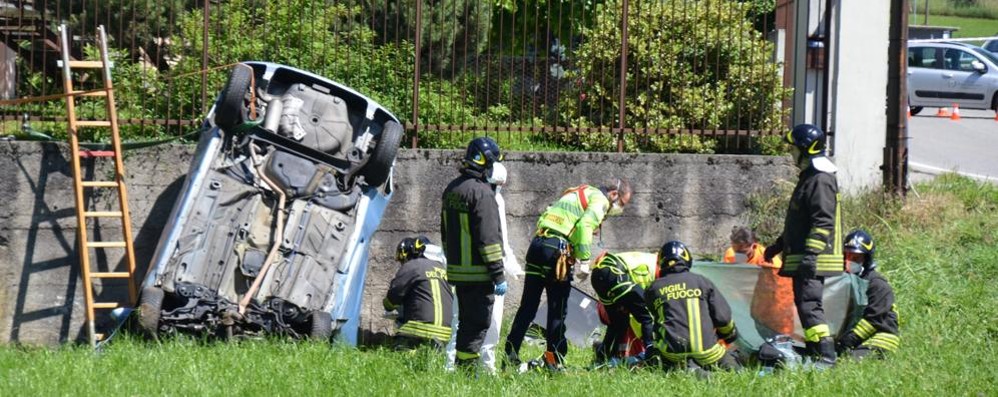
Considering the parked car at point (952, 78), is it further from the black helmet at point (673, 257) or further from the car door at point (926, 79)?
the black helmet at point (673, 257)

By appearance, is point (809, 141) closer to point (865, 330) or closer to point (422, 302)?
point (865, 330)

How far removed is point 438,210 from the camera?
11102 millimetres

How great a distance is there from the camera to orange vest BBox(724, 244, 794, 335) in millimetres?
9422

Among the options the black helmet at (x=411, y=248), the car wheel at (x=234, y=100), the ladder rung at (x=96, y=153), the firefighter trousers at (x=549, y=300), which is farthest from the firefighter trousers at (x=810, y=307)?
the ladder rung at (x=96, y=153)

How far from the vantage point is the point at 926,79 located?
75.0ft

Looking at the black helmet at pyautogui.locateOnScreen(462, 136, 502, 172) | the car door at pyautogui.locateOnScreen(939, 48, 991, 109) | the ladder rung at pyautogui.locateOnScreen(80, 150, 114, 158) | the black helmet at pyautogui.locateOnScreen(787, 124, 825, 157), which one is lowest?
the ladder rung at pyautogui.locateOnScreen(80, 150, 114, 158)

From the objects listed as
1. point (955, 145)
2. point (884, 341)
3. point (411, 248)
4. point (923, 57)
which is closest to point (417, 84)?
point (411, 248)

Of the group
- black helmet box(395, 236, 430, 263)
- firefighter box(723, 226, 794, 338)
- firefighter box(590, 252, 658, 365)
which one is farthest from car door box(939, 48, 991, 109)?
black helmet box(395, 236, 430, 263)

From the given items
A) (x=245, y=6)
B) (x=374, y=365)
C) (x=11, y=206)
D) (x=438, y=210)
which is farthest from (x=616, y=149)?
(x=11, y=206)

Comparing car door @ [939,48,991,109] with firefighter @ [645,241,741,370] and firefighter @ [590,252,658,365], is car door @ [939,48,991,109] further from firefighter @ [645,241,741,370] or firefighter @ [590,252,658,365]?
firefighter @ [645,241,741,370]

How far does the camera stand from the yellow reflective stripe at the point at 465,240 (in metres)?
8.43

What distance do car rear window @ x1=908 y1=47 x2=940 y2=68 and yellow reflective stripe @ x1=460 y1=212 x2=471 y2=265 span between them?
16701 mm

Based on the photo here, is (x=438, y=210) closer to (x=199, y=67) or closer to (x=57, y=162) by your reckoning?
(x=199, y=67)

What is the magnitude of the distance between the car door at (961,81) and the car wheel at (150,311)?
17616mm
